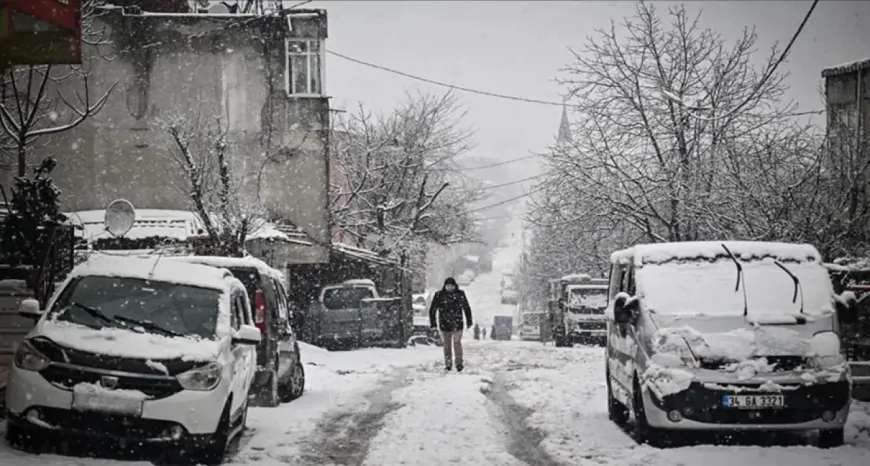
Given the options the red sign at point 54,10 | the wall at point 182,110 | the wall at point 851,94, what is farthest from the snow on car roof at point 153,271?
the wall at point 851,94

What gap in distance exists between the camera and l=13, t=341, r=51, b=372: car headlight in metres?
7.81

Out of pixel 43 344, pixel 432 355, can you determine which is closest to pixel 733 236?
pixel 432 355

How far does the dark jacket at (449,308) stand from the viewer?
18.7m

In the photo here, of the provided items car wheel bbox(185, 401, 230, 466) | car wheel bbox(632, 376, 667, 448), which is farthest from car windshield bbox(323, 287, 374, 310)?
car wheel bbox(185, 401, 230, 466)

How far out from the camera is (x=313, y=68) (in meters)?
30.5

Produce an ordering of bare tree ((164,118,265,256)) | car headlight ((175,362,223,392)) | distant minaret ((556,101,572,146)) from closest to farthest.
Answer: car headlight ((175,362,223,392))
bare tree ((164,118,265,256))
distant minaret ((556,101,572,146))

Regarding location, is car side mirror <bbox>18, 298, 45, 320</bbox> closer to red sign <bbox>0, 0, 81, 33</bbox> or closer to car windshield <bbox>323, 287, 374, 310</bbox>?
red sign <bbox>0, 0, 81, 33</bbox>

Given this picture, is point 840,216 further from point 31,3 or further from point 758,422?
point 31,3

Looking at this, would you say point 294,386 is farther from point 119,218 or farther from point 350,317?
point 350,317

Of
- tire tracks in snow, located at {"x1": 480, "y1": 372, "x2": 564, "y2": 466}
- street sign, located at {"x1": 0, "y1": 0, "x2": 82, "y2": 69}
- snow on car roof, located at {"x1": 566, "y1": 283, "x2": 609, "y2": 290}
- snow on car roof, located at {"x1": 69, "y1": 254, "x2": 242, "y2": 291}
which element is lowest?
tire tracks in snow, located at {"x1": 480, "y1": 372, "x2": 564, "y2": 466}

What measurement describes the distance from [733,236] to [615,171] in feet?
10.9

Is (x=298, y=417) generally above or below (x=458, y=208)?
below

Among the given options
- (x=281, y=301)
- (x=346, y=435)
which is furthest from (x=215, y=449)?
(x=281, y=301)

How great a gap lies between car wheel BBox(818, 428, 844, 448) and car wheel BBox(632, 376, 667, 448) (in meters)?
1.44
